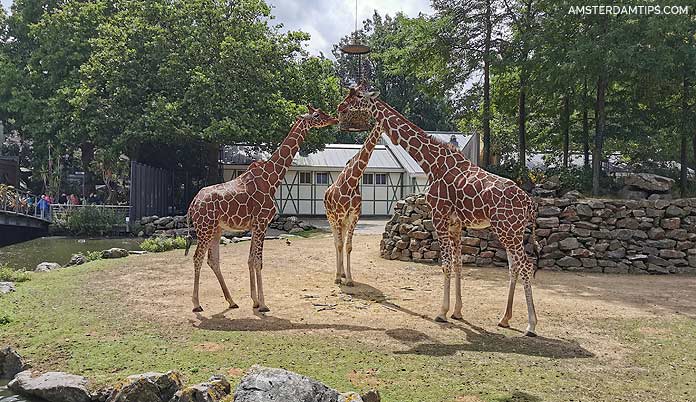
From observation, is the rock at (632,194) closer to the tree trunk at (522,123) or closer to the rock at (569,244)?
the rock at (569,244)

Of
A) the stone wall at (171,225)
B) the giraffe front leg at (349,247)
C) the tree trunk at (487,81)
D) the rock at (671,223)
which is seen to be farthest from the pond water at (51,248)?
the rock at (671,223)

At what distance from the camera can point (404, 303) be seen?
10.1m

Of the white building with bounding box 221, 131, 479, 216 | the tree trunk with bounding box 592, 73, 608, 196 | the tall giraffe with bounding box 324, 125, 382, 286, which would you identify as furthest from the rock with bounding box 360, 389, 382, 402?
the white building with bounding box 221, 131, 479, 216

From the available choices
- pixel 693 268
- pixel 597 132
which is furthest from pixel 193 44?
pixel 693 268

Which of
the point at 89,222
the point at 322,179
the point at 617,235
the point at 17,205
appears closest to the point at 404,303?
the point at 617,235

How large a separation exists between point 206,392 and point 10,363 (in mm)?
2879

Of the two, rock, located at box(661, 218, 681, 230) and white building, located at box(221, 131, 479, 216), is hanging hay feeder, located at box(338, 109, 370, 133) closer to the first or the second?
rock, located at box(661, 218, 681, 230)

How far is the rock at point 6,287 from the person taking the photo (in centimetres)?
1041

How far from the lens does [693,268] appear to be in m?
13.9

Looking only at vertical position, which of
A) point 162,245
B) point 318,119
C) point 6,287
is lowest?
point 6,287

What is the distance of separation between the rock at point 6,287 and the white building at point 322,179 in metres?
19.4

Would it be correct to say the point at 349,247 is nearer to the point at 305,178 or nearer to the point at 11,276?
the point at 11,276

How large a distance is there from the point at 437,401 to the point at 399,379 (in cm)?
66

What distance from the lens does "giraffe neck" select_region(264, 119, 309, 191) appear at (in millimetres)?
9633
